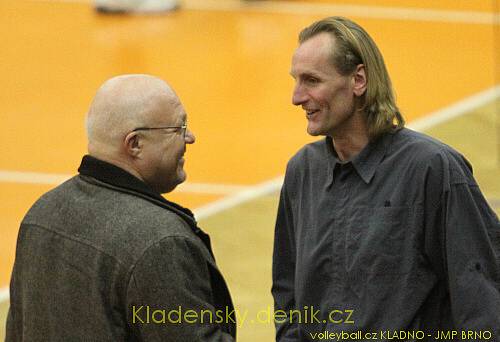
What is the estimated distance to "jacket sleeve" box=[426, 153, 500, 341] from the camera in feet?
10.8

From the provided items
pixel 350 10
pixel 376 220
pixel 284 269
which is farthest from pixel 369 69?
pixel 350 10

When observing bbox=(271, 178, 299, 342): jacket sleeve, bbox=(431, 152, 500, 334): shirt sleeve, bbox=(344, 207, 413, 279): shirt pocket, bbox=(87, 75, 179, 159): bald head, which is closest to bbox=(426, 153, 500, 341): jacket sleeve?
bbox=(431, 152, 500, 334): shirt sleeve

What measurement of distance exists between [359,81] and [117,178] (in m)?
0.89

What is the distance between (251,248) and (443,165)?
4.33 m

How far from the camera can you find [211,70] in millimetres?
11477

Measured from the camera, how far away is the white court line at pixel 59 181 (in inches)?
342

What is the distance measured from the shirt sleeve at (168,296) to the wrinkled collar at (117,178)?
0.19 m

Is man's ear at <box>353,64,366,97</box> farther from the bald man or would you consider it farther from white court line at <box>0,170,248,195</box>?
white court line at <box>0,170,248,195</box>

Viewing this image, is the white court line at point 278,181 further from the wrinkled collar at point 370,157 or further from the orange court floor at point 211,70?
the wrinkled collar at point 370,157

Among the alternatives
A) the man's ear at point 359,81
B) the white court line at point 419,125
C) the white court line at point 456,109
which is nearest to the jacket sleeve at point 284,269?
the man's ear at point 359,81

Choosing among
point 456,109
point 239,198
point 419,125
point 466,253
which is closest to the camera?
point 466,253

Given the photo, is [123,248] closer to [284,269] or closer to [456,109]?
[284,269]

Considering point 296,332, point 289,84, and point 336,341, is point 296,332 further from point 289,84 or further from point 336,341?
point 289,84

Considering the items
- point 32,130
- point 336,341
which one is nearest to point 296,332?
point 336,341
